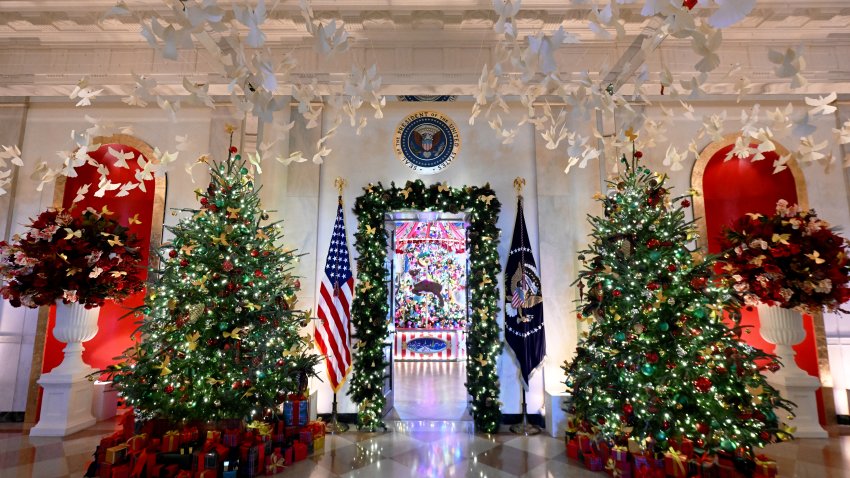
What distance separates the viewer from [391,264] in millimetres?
5461

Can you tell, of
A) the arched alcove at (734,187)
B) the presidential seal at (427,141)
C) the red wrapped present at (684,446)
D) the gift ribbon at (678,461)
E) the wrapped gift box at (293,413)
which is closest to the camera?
the gift ribbon at (678,461)

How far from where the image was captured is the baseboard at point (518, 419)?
4.97 m

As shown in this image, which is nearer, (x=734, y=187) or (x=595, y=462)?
(x=595, y=462)

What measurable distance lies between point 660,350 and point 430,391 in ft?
12.8

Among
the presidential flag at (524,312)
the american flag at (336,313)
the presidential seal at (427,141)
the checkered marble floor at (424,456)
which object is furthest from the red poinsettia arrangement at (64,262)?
the presidential flag at (524,312)

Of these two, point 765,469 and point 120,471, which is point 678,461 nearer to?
point 765,469

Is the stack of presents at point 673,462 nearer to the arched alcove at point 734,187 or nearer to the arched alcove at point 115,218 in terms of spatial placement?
the arched alcove at point 734,187

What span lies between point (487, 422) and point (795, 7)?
5.48m

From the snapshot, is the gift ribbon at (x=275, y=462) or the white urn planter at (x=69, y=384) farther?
the white urn planter at (x=69, y=384)

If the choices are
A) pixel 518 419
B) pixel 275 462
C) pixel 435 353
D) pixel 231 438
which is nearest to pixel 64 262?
pixel 231 438

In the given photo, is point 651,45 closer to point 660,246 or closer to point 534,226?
point 660,246

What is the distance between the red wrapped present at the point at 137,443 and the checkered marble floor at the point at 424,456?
53 centimetres

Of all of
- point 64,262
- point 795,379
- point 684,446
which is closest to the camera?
point 684,446

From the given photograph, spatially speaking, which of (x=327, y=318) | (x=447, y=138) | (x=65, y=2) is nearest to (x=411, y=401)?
(x=327, y=318)
